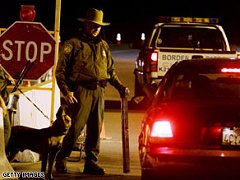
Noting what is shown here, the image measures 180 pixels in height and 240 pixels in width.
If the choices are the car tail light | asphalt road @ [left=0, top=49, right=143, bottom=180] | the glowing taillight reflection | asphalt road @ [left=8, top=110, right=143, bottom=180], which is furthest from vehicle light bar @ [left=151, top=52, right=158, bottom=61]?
the glowing taillight reflection

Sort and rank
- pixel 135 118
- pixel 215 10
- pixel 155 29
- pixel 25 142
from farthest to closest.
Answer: pixel 215 10 < pixel 155 29 < pixel 135 118 < pixel 25 142

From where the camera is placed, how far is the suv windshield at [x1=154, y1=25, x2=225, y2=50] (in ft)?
50.1

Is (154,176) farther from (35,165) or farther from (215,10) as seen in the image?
(215,10)

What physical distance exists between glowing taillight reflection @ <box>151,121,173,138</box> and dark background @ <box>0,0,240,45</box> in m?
50.5

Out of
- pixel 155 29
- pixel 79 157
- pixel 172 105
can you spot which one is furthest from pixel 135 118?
pixel 172 105

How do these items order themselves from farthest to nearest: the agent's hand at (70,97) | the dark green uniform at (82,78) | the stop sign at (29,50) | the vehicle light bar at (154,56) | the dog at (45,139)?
the vehicle light bar at (154,56) < the stop sign at (29,50) < the dark green uniform at (82,78) < the agent's hand at (70,97) < the dog at (45,139)

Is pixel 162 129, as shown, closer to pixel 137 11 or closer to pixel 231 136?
pixel 231 136

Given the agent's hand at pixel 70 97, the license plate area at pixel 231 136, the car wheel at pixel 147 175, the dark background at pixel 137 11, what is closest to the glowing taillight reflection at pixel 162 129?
the car wheel at pixel 147 175

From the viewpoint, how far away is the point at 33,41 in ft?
29.7

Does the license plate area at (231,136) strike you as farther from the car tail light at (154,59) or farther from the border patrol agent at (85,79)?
the car tail light at (154,59)

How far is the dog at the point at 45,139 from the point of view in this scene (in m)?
7.84

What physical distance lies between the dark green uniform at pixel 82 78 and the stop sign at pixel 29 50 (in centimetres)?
85

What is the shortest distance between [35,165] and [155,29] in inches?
257

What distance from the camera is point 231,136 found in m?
6.11
